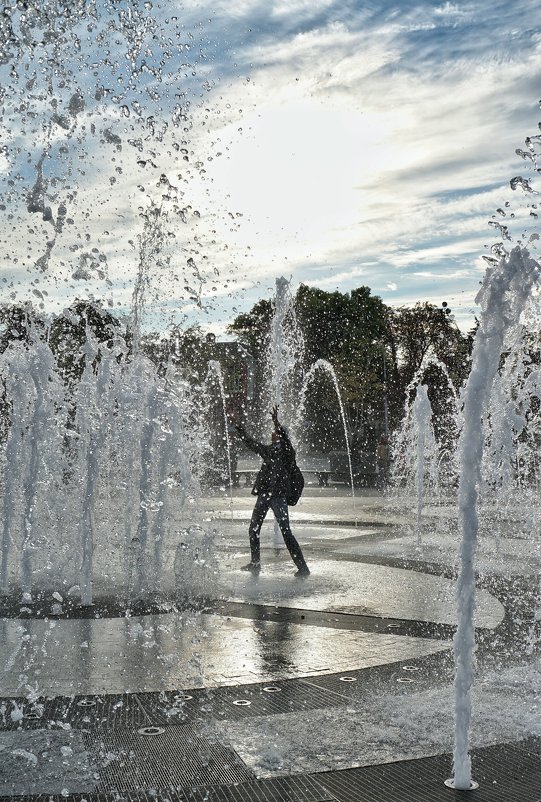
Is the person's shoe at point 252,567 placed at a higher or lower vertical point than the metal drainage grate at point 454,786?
higher

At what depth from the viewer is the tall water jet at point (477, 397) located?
4.50m

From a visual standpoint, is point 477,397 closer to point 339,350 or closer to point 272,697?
point 272,697

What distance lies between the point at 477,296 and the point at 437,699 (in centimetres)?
239

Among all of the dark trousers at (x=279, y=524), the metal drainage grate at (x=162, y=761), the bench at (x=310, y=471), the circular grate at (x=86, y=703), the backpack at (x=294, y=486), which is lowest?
the metal drainage grate at (x=162, y=761)

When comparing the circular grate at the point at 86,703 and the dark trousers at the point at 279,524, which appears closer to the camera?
the circular grate at the point at 86,703

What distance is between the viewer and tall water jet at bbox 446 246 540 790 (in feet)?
14.8

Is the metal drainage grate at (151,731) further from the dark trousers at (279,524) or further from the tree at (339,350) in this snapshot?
the tree at (339,350)

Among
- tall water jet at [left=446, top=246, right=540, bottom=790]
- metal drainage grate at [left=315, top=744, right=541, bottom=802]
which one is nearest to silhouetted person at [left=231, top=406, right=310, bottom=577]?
tall water jet at [left=446, top=246, right=540, bottom=790]

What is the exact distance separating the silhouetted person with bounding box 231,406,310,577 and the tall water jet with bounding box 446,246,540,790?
5258 millimetres

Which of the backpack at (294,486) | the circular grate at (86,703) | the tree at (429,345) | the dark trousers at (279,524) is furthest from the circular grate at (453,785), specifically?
the tree at (429,345)

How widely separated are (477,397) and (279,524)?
5351 mm

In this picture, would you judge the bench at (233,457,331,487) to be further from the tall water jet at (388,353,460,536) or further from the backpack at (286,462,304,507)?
the backpack at (286,462,304,507)

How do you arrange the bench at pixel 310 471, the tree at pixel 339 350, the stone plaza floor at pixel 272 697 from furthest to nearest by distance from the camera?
the tree at pixel 339 350
the bench at pixel 310 471
the stone plaza floor at pixel 272 697

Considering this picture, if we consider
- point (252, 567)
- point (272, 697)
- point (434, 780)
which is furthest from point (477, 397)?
point (252, 567)
